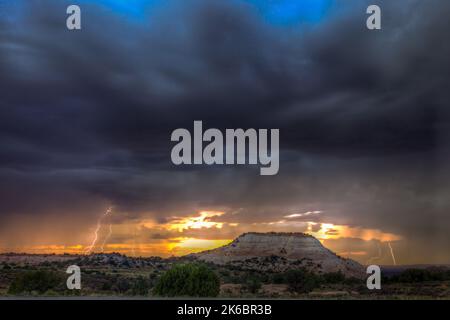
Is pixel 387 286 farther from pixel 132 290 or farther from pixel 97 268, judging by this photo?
pixel 97 268

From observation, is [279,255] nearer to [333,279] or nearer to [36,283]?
[333,279]

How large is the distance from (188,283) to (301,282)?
15.8 m

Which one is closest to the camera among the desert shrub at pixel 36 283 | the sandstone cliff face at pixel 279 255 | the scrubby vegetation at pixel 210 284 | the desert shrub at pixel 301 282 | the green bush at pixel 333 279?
the scrubby vegetation at pixel 210 284

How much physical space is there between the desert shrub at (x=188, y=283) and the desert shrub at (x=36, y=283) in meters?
8.89

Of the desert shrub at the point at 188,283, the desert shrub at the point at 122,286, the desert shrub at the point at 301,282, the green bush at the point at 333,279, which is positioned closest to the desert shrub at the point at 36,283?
the desert shrub at the point at 122,286

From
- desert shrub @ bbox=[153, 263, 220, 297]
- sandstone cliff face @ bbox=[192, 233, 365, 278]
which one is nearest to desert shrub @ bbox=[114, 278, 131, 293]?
desert shrub @ bbox=[153, 263, 220, 297]

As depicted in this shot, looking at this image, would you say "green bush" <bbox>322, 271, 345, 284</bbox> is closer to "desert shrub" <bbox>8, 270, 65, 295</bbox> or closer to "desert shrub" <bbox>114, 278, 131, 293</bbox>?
"desert shrub" <bbox>114, 278, 131, 293</bbox>

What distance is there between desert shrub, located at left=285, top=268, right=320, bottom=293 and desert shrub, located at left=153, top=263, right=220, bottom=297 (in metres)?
12.2

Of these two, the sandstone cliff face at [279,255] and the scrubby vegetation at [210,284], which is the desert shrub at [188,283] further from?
the sandstone cliff face at [279,255]

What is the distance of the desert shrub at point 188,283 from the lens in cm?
3731

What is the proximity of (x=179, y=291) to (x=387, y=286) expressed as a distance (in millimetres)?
22709
